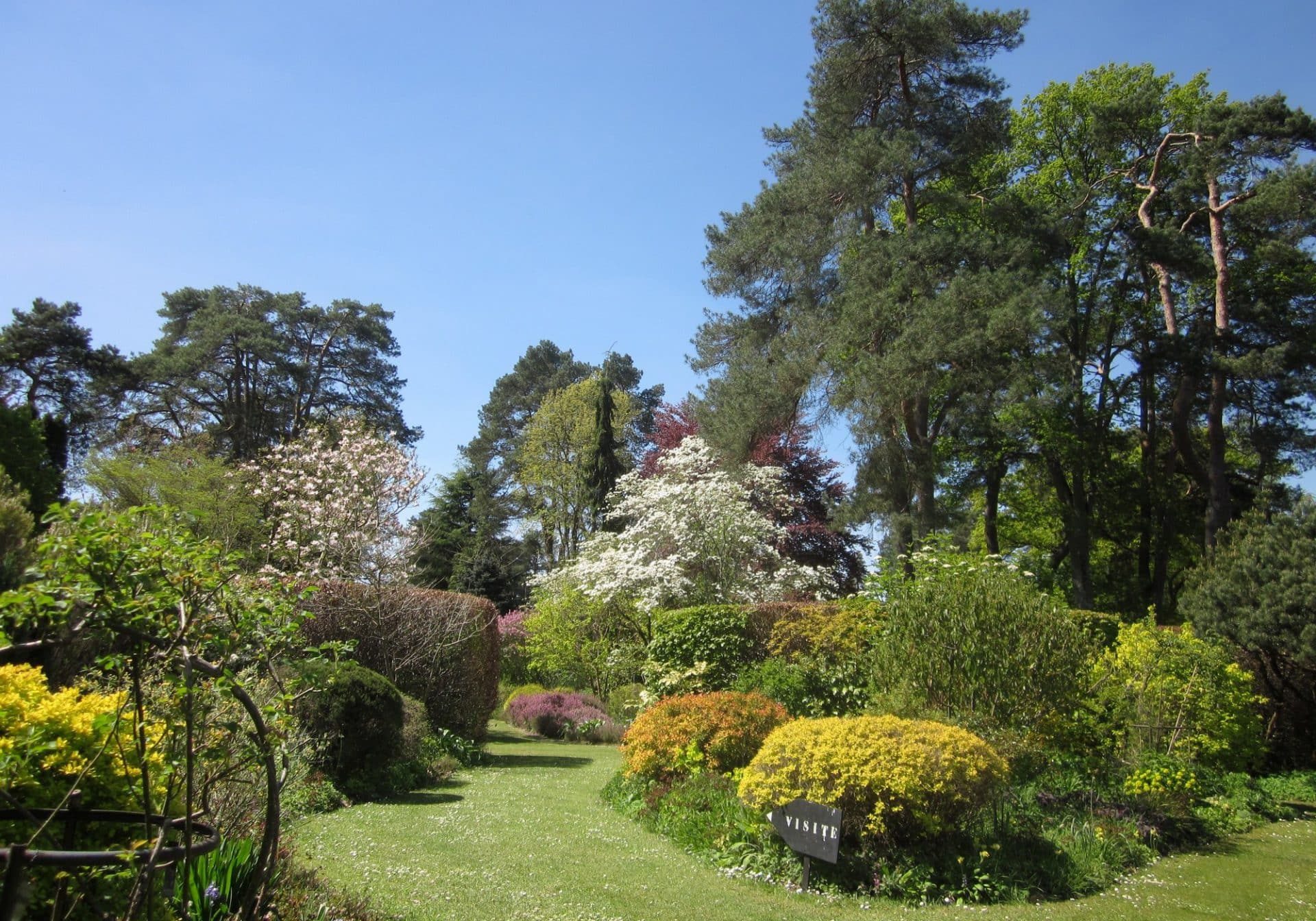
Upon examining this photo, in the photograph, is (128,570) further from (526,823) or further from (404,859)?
(526,823)

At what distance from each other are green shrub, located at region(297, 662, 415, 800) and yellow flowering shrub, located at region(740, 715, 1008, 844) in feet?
14.8

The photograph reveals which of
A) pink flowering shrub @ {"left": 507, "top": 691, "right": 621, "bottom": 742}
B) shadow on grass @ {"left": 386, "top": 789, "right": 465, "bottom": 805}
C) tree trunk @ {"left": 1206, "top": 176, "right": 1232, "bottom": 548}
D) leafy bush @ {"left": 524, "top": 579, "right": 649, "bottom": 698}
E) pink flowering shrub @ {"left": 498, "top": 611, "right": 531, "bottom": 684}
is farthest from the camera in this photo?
pink flowering shrub @ {"left": 498, "top": 611, "right": 531, "bottom": 684}

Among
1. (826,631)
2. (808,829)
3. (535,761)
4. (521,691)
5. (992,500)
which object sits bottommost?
(535,761)

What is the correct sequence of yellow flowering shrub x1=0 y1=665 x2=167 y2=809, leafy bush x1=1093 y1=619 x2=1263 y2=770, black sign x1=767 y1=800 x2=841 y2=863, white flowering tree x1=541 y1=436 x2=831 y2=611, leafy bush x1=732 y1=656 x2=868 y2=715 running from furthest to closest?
white flowering tree x1=541 y1=436 x2=831 y2=611 → leafy bush x1=732 y1=656 x2=868 y2=715 → leafy bush x1=1093 y1=619 x2=1263 y2=770 → black sign x1=767 y1=800 x2=841 y2=863 → yellow flowering shrub x1=0 y1=665 x2=167 y2=809

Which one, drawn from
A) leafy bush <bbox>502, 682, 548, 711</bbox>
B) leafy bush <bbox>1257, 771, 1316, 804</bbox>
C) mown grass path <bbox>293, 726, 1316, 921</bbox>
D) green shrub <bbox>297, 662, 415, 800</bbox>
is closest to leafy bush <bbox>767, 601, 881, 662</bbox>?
mown grass path <bbox>293, 726, 1316, 921</bbox>

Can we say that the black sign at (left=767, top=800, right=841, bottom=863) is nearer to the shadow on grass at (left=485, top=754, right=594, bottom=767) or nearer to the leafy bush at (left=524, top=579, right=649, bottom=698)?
the shadow on grass at (left=485, top=754, right=594, bottom=767)

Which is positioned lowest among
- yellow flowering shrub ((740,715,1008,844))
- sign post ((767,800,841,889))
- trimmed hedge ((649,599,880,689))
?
sign post ((767,800,841,889))

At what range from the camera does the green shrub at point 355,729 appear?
8.71 m

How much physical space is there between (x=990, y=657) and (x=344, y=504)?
15485 millimetres

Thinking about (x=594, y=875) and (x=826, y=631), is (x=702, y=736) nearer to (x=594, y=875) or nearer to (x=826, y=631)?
(x=594, y=875)

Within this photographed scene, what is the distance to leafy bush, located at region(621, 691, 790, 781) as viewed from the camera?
27.8ft

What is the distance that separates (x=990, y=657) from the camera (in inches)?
332

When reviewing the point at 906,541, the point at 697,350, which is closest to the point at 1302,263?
the point at 906,541

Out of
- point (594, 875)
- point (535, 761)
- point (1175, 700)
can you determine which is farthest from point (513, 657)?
point (594, 875)
